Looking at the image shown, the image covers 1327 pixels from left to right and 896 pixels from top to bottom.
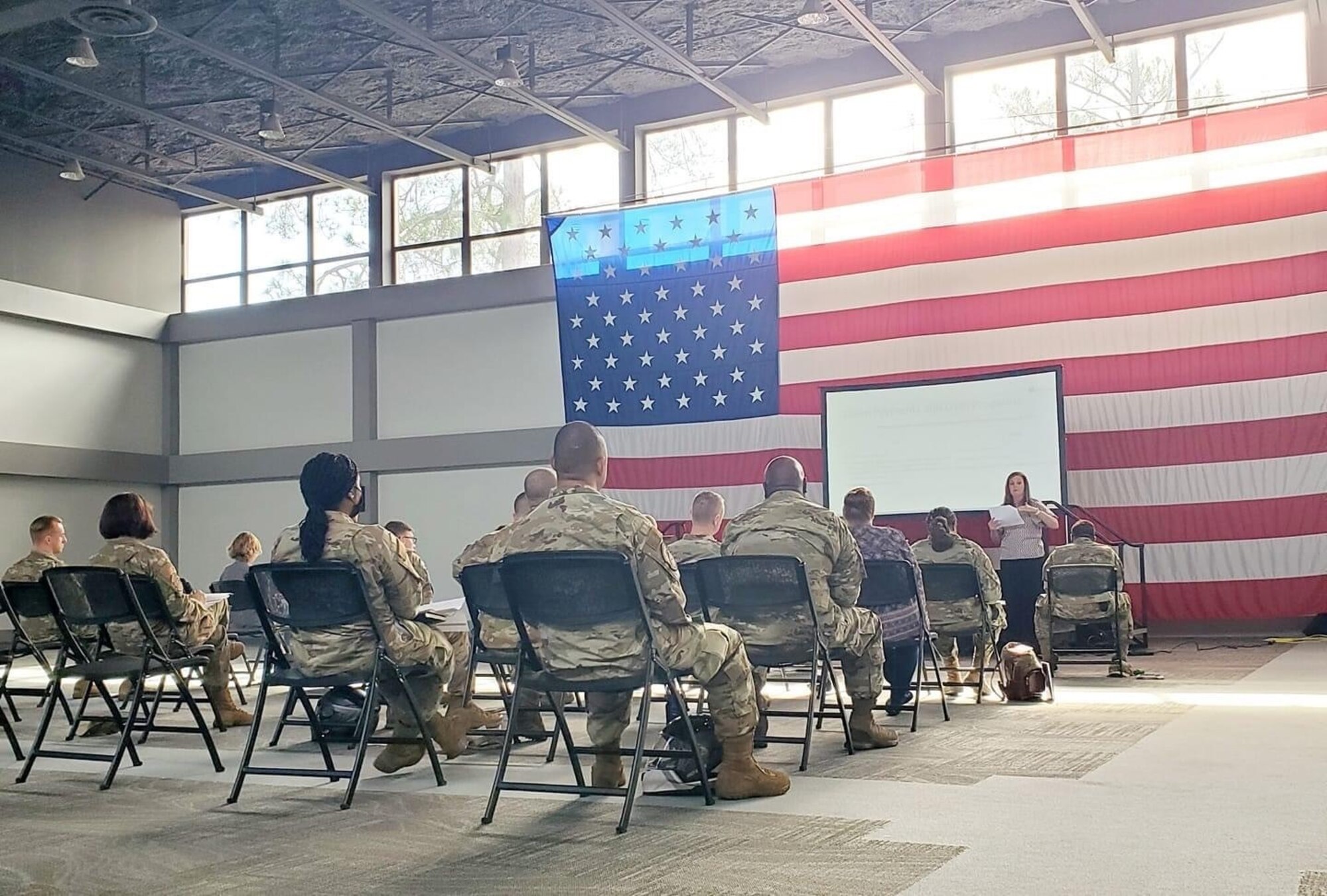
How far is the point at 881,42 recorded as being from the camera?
10.7 metres

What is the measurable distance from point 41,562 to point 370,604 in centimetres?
306

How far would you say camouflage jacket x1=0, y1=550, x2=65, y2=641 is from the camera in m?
6.16

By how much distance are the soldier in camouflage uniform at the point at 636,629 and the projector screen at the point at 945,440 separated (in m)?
6.19

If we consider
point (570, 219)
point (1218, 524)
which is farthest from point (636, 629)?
point (570, 219)

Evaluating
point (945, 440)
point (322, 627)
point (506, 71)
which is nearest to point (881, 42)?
point (506, 71)

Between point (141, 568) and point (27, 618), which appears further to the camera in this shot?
point (27, 618)

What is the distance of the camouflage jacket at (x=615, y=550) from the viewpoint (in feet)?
11.6

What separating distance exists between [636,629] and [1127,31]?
31.4ft

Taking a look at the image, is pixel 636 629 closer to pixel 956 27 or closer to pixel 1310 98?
pixel 1310 98

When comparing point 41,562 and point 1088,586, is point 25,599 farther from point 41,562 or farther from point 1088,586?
point 1088,586

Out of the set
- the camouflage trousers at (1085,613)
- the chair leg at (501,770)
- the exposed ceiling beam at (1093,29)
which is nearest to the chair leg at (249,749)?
the chair leg at (501,770)

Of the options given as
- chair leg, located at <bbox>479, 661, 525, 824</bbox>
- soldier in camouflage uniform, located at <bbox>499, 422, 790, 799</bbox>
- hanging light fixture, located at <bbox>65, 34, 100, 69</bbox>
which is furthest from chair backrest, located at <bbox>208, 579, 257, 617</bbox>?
hanging light fixture, located at <bbox>65, 34, 100, 69</bbox>

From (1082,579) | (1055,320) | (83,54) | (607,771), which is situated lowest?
(607,771)

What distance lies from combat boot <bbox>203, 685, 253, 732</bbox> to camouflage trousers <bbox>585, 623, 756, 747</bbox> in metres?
2.77
